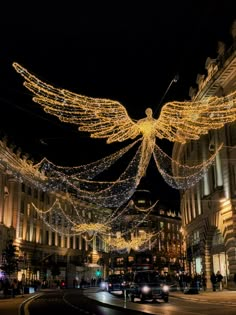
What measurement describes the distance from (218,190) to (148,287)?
1234 cm

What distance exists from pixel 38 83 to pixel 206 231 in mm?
32292

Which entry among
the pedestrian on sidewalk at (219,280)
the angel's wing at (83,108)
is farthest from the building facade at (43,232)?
the angel's wing at (83,108)

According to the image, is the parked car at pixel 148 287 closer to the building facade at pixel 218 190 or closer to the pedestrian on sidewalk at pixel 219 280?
the building facade at pixel 218 190

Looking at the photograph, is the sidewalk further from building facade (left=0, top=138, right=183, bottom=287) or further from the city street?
building facade (left=0, top=138, right=183, bottom=287)

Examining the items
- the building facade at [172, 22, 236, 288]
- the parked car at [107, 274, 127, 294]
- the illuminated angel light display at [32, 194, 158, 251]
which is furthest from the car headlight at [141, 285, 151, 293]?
the illuminated angel light display at [32, 194, 158, 251]

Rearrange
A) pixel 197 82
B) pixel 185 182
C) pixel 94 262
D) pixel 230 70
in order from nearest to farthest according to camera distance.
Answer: pixel 230 70, pixel 197 82, pixel 185 182, pixel 94 262

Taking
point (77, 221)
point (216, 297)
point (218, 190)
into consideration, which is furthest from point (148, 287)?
point (77, 221)

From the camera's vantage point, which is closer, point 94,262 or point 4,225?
point 4,225

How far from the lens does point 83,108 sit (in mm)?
18734

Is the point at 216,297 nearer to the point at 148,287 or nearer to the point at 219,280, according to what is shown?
the point at 148,287

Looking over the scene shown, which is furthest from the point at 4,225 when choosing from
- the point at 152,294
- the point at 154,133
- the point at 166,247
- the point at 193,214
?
the point at 166,247

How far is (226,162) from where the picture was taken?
3922 cm

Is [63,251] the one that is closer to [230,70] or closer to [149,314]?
[230,70]

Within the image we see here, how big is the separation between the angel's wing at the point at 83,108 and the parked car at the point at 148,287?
13622 millimetres
